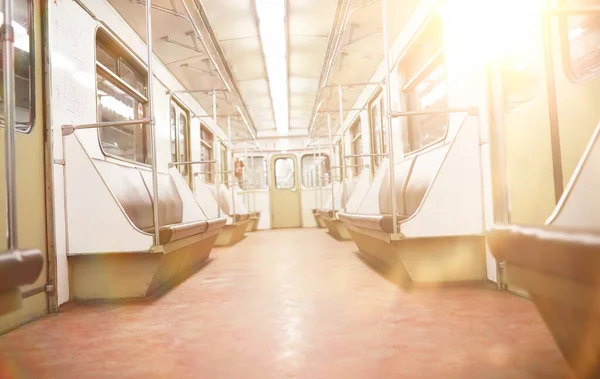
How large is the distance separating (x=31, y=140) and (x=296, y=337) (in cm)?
193

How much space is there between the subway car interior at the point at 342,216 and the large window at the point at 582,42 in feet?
0.04

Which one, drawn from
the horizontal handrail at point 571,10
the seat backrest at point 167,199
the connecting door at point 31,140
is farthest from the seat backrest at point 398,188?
the connecting door at point 31,140

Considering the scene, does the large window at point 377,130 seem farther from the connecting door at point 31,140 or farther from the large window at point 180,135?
the connecting door at point 31,140

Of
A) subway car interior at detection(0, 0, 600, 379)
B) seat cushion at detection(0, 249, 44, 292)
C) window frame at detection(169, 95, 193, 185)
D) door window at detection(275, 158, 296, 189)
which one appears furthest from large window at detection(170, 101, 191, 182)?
door window at detection(275, 158, 296, 189)

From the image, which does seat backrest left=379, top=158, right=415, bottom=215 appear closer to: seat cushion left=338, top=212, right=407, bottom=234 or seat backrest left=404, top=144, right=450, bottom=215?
seat backrest left=404, top=144, right=450, bottom=215

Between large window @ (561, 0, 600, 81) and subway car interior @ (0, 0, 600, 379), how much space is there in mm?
12

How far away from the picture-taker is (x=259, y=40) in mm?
5473

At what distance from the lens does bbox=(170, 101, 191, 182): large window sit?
6.27m

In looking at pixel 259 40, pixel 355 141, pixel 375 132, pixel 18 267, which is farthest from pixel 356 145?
pixel 18 267

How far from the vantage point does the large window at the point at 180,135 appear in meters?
6.27

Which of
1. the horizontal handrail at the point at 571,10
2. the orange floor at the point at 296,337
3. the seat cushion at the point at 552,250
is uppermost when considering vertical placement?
the horizontal handrail at the point at 571,10

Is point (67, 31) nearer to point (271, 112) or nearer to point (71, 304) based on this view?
point (71, 304)

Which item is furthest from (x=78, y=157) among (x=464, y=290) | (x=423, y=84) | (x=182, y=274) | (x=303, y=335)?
(x=423, y=84)

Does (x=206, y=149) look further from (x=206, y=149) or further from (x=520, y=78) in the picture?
(x=520, y=78)
